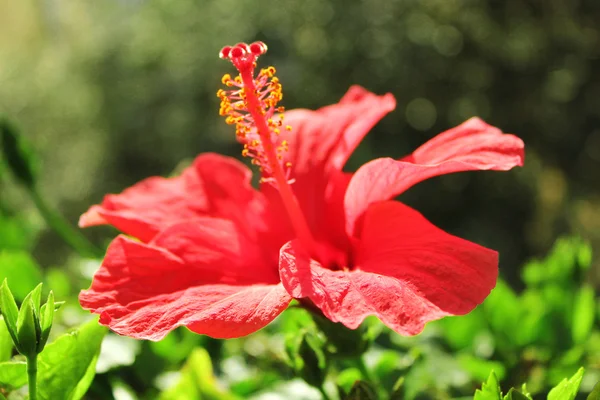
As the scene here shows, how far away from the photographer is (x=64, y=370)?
532 mm

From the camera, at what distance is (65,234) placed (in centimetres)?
108

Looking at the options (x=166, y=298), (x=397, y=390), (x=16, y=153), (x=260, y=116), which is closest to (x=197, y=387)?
(x=166, y=298)

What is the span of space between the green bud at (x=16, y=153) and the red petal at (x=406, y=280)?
647 mm

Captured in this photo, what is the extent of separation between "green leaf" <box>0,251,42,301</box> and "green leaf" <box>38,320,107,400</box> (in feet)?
1.09

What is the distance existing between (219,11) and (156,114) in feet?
3.36

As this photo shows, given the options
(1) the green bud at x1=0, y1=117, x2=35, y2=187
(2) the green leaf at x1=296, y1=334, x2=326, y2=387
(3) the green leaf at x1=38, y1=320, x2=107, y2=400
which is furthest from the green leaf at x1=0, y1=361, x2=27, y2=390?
(1) the green bud at x1=0, y1=117, x2=35, y2=187

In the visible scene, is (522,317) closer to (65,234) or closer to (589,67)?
(65,234)

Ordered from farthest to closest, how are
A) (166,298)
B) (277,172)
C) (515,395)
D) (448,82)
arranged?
1. (448,82)
2. (277,172)
3. (166,298)
4. (515,395)

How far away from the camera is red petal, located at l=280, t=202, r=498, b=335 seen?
0.53m

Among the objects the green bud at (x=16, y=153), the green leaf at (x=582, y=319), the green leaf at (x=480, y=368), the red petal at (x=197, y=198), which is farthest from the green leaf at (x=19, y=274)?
the green leaf at (x=582, y=319)

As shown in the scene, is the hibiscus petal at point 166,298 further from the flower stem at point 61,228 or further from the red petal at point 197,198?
the flower stem at point 61,228

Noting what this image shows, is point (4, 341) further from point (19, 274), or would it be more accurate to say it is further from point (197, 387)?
point (19, 274)

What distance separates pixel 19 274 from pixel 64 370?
0.36 meters

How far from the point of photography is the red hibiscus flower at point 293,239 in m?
0.54
